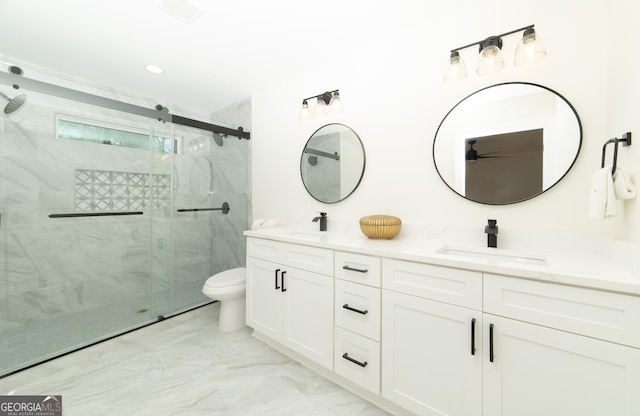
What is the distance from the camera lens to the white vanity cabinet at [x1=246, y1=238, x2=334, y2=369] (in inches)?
61.1

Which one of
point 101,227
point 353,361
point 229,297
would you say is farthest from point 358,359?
point 101,227

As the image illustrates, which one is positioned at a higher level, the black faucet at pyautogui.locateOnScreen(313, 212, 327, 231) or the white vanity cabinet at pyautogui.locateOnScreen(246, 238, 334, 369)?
the black faucet at pyautogui.locateOnScreen(313, 212, 327, 231)

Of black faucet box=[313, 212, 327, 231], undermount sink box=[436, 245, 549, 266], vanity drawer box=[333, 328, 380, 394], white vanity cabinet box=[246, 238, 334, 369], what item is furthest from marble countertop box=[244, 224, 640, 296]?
vanity drawer box=[333, 328, 380, 394]

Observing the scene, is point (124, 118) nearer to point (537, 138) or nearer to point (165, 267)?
point (165, 267)

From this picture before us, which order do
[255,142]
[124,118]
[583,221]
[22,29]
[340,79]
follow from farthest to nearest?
[255,142], [124,118], [340,79], [22,29], [583,221]

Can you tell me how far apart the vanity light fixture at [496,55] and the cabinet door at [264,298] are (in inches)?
65.5

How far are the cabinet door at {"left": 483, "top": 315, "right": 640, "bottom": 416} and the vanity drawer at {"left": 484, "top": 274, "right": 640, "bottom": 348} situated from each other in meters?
0.03

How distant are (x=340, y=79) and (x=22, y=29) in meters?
2.23

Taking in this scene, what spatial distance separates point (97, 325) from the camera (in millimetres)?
2090

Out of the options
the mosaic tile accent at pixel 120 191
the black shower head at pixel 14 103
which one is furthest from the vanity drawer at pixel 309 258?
the black shower head at pixel 14 103

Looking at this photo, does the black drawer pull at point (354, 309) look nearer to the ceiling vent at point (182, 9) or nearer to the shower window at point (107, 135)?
the ceiling vent at point (182, 9)

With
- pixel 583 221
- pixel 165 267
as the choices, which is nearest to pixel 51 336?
pixel 165 267

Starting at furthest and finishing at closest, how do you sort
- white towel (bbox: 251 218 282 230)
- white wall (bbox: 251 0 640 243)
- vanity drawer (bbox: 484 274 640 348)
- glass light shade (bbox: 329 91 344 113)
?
white towel (bbox: 251 218 282 230), glass light shade (bbox: 329 91 344 113), white wall (bbox: 251 0 640 243), vanity drawer (bbox: 484 274 640 348)

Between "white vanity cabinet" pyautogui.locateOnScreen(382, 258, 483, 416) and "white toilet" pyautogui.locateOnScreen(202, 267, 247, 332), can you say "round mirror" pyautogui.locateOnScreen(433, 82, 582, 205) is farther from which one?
"white toilet" pyautogui.locateOnScreen(202, 267, 247, 332)
